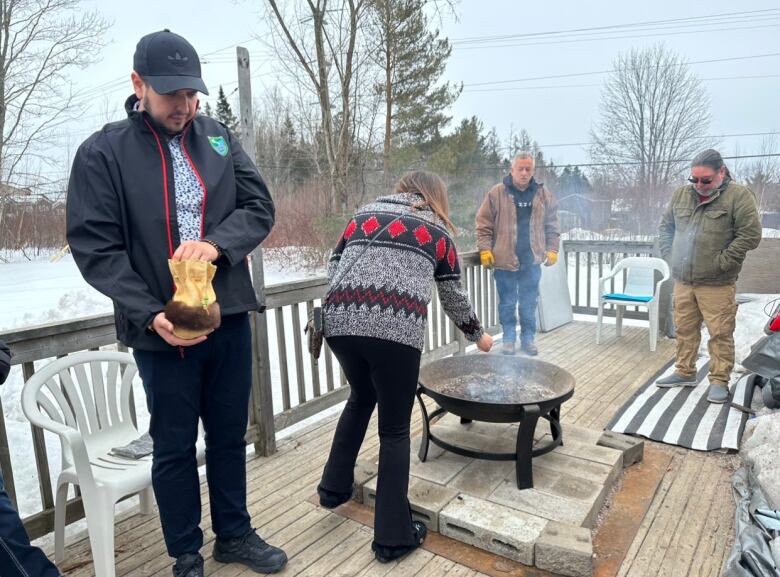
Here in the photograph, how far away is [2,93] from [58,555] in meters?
9.18

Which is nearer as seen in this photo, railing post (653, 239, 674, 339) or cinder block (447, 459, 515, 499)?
cinder block (447, 459, 515, 499)

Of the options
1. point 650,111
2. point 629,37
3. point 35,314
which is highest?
point 629,37

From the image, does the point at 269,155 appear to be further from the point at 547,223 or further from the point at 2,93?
the point at 547,223

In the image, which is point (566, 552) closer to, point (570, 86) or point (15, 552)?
point (15, 552)

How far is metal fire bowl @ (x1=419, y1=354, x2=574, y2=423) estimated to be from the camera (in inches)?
89.9

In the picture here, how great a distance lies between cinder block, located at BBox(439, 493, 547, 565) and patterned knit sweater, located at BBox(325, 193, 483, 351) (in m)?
0.76

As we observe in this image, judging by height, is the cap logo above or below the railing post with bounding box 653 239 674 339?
above

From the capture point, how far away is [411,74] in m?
12.2

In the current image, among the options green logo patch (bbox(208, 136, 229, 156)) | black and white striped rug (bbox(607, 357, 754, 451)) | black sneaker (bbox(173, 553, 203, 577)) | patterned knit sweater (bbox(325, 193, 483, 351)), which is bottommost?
black and white striped rug (bbox(607, 357, 754, 451))

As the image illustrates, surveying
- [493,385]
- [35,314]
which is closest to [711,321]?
[493,385]

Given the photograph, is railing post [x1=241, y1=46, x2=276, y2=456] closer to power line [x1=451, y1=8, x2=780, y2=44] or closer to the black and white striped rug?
the black and white striped rug

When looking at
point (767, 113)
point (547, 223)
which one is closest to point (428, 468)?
point (547, 223)

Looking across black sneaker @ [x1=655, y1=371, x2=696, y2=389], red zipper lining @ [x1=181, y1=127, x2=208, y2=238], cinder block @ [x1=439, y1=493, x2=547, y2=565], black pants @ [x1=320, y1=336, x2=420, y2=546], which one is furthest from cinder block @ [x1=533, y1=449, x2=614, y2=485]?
red zipper lining @ [x1=181, y1=127, x2=208, y2=238]

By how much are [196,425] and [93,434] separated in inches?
24.1
